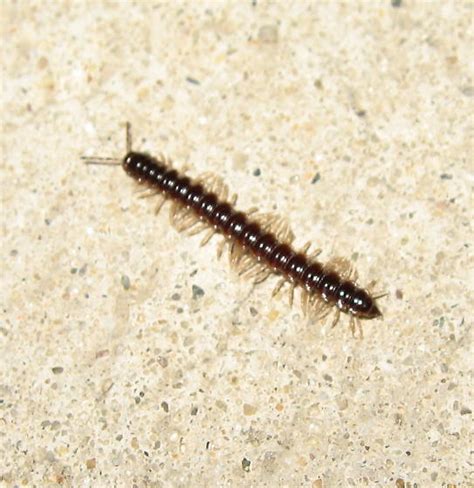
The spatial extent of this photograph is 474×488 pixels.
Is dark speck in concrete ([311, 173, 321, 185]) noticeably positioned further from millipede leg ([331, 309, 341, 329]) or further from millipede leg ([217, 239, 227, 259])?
millipede leg ([331, 309, 341, 329])

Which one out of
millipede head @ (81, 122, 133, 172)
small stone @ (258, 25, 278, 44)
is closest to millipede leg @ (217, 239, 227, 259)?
millipede head @ (81, 122, 133, 172)

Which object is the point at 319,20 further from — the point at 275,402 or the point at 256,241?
the point at 275,402

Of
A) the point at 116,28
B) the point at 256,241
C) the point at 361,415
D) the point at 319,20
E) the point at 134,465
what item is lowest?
the point at 134,465

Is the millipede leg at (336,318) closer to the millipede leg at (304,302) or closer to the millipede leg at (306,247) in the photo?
the millipede leg at (304,302)

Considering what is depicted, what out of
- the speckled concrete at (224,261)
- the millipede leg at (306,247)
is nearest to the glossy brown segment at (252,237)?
the millipede leg at (306,247)

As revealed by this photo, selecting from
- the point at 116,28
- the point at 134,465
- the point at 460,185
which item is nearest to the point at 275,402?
the point at 134,465

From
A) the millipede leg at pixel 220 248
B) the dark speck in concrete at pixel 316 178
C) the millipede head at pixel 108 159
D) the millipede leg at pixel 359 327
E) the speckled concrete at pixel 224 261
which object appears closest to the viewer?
the speckled concrete at pixel 224 261

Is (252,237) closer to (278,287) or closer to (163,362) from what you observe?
(278,287)
